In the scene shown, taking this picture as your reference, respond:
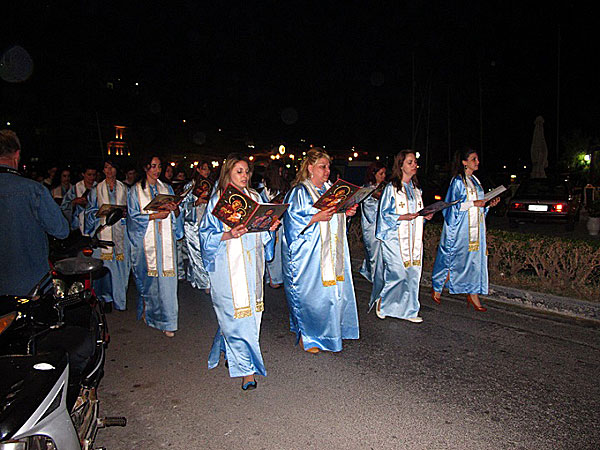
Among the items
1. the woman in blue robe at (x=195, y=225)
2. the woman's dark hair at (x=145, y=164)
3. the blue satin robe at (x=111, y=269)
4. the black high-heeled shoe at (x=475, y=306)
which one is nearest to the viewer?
the woman's dark hair at (x=145, y=164)

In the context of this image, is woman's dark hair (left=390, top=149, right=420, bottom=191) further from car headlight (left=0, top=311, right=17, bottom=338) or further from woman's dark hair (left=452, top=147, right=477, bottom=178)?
car headlight (left=0, top=311, right=17, bottom=338)

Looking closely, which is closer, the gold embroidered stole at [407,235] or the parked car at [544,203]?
the gold embroidered stole at [407,235]

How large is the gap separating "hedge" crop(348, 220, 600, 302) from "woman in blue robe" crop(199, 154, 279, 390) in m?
4.30

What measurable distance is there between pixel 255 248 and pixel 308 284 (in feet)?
2.75

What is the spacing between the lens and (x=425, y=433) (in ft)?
10.6

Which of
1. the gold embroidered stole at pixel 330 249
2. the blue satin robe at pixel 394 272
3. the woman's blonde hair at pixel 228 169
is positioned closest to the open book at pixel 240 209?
the woman's blonde hair at pixel 228 169

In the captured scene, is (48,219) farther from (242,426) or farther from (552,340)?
(552,340)

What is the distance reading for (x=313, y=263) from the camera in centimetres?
463

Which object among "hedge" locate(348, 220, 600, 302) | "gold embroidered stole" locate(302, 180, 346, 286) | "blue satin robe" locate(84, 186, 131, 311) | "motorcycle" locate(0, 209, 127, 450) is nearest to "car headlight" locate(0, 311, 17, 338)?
"motorcycle" locate(0, 209, 127, 450)

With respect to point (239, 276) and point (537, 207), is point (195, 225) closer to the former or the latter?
point (239, 276)

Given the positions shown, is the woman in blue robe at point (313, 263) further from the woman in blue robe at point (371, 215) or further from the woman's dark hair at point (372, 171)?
the woman's dark hair at point (372, 171)

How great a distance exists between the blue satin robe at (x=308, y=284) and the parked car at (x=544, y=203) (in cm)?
1072

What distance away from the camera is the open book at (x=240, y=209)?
3559mm

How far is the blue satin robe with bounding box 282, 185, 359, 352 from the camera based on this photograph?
4.62 meters
